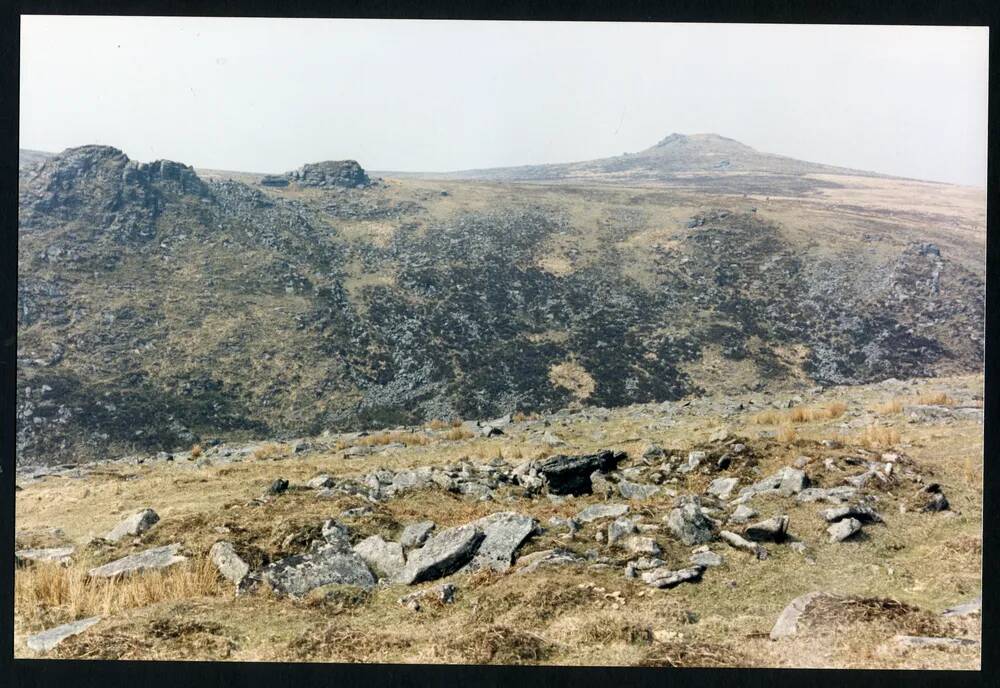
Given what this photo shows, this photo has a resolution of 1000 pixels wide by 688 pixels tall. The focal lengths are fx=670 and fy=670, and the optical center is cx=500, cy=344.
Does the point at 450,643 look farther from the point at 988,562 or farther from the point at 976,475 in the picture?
the point at 976,475

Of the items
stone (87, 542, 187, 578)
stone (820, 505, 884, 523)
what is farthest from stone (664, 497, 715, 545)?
stone (87, 542, 187, 578)

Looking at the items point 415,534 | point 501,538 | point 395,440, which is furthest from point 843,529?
point 395,440

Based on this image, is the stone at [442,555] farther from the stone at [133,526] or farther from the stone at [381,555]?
the stone at [133,526]

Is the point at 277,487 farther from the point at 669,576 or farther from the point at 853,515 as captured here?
A: the point at 853,515

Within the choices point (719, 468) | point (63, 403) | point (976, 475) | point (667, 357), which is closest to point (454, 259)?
point (667, 357)

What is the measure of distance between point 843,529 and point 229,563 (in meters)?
7.64

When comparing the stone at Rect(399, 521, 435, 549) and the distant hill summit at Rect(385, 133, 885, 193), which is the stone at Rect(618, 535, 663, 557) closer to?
the stone at Rect(399, 521, 435, 549)

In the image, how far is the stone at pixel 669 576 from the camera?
25.3 feet

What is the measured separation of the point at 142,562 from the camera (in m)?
8.50

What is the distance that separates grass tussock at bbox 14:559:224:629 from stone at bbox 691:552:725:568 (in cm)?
571

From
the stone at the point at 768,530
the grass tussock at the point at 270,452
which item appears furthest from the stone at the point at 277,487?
the stone at the point at 768,530

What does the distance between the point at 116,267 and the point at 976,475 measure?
27.5 meters

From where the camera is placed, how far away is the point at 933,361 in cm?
2267

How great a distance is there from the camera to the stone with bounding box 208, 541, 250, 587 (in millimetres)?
8117
